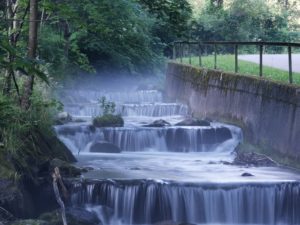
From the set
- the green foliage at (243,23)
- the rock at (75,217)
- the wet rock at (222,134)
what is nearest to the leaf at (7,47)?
the rock at (75,217)

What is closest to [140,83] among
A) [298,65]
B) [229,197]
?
[298,65]

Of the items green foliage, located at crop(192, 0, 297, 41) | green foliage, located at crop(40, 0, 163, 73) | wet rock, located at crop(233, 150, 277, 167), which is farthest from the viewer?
green foliage, located at crop(192, 0, 297, 41)

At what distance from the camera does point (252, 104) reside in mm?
15875

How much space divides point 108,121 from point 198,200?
6.97 meters

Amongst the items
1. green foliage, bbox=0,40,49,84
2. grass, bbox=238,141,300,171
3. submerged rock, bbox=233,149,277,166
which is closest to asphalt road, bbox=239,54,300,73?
grass, bbox=238,141,300,171

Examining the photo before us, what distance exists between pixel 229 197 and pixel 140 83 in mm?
19643

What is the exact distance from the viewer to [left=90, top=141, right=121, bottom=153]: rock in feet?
53.1

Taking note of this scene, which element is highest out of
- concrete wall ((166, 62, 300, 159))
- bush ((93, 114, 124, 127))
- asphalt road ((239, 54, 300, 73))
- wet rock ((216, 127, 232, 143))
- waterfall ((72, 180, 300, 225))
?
asphalt road ((239, 54, 300, 73))

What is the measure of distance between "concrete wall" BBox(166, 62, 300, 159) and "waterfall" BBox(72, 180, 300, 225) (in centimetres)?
195

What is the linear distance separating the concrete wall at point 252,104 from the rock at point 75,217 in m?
4.73

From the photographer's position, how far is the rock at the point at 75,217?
32.0ft

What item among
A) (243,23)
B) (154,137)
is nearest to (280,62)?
(154,137)

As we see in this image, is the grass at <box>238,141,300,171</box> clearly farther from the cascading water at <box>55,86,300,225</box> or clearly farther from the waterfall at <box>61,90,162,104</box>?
the waterfall at <box>61,90,162,104</box>

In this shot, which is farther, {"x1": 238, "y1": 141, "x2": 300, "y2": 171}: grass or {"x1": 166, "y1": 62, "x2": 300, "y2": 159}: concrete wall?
{"x1": 166, "y1": 62, "x2": 300, "y2": 159}: concrete wall
